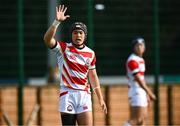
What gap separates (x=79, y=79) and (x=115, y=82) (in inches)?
237

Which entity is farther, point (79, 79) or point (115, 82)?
point (115, 82)

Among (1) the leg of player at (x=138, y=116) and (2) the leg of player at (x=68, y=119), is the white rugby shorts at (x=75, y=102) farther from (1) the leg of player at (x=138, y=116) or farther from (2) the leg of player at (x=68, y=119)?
(1) the leg of player at (x=138, y=116)

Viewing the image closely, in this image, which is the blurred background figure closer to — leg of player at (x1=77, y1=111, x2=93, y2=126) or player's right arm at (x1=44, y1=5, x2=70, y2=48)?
leg of player at (x1=77, y1=111, x2=93, y2=126)

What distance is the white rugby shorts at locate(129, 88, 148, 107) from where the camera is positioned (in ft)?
47.7

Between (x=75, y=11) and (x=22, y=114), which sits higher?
(x=75, y=11)

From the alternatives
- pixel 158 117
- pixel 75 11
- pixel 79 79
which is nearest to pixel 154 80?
pixel 158 117

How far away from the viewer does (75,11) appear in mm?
16047

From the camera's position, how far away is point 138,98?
14.5 meters

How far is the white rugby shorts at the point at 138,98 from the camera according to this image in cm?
1455

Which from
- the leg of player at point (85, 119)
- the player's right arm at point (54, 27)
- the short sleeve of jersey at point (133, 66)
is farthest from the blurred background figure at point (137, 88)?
the player's right arm at point (54, 27)

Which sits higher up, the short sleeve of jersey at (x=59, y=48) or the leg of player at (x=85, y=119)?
the short sleeve of jersey at (x=59, y=48)

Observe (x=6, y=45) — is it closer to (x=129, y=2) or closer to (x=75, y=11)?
(x=75, y=11)

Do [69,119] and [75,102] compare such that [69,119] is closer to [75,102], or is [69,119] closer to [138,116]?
[75,102]

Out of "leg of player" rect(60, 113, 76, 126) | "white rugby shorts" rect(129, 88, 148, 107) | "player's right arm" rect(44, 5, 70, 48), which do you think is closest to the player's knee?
"leg of player" rect(60, 113, 76, 126)
